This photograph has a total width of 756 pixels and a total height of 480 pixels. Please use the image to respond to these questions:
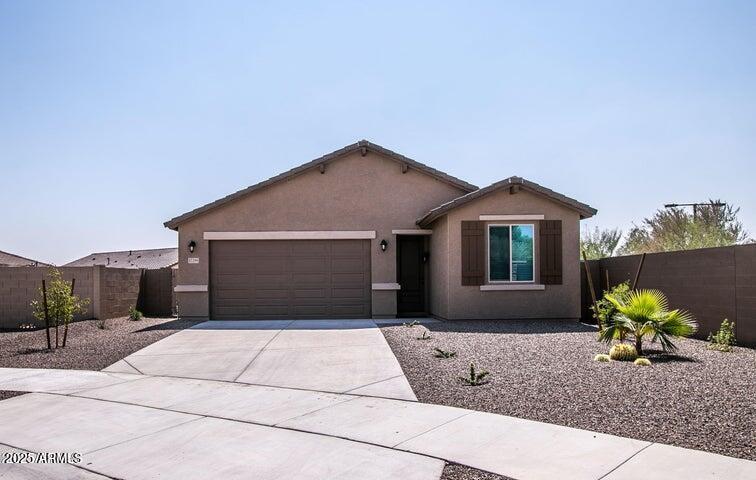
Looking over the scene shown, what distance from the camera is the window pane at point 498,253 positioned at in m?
16.0

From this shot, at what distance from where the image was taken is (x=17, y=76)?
1435 cm

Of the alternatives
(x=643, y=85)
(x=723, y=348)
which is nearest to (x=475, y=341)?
(x=723, y=348)

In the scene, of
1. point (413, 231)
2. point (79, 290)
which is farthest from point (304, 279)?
point (79, 290)

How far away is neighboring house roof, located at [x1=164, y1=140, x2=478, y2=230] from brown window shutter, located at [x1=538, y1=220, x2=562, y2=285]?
9.96 feet

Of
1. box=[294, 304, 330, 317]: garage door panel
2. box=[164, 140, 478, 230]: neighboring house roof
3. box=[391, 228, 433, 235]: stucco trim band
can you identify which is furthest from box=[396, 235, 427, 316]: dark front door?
box=[294, 304, 330, 317]: garage door panel

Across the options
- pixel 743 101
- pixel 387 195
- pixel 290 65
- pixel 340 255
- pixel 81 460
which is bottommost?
pixel 81 460

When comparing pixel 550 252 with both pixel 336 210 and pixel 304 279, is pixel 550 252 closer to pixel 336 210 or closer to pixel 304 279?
pixel 336 210

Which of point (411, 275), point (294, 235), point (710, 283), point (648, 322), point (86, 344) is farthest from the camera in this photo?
point (411, 275)

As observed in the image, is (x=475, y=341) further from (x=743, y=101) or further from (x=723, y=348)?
(x=743, y=101)

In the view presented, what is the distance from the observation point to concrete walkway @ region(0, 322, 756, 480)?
5016 mm

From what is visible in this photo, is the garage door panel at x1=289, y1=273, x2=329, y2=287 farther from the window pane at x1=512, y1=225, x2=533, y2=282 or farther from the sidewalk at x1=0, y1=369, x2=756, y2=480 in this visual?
the sidewalk at x1=0, y1=369, x2=756, y2=480

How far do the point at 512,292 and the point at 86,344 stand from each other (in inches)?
392

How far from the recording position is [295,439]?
19.7 ft

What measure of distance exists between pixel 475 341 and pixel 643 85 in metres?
7.59
